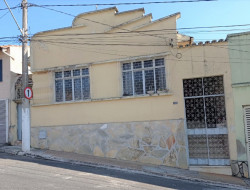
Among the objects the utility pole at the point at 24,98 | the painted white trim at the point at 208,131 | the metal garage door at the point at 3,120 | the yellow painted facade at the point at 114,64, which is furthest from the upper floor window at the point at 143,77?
the metal garage door at the point at 3,120

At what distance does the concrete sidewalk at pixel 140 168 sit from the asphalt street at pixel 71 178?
0.42 m

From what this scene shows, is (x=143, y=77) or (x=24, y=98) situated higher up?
(x=143, y=77)

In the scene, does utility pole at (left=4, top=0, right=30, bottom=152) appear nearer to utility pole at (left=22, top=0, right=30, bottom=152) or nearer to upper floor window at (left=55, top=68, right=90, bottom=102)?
utility pole at (left=22, top=0, right=30, bottom=152)

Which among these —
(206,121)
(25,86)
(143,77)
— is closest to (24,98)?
(25,86)

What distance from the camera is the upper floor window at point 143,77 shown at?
11727 millimetres

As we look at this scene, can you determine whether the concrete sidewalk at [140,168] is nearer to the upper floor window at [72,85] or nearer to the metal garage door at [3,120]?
the metal garage door at [3,120]

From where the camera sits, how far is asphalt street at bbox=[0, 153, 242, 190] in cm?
736

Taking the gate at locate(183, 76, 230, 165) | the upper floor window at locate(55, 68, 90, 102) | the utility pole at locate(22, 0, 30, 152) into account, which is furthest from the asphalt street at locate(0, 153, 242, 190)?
the upper floor window at locate(55, 68, 90, 102)

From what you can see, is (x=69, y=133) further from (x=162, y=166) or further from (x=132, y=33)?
(x=132, y=33)

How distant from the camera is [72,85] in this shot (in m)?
13.0

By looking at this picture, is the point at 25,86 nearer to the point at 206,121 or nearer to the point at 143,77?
the point at 143,77

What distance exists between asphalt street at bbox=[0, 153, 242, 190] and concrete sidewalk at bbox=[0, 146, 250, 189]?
415 mm

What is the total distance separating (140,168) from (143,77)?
3.79 meters

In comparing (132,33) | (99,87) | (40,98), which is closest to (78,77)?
(99,87)
